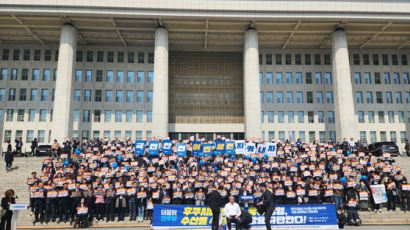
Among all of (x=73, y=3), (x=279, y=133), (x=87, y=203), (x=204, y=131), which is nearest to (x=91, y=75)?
(x=73, y=3)

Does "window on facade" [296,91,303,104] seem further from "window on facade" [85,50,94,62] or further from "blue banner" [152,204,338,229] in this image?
"blue banner" [152,204,338,229]

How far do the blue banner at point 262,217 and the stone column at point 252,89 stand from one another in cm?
2285

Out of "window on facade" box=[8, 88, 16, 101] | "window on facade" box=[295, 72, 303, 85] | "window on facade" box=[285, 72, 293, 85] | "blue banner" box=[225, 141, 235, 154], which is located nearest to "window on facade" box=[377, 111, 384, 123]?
"window on facade" box=[295, 72, 303, 85]

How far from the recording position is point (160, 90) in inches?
1510

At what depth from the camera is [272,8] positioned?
124ft

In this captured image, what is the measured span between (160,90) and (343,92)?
21970 mm

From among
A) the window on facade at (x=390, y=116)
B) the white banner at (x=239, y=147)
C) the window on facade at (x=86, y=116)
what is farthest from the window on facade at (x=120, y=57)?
the window on facade at (x=390, y=116)

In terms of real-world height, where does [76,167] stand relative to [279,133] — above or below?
below

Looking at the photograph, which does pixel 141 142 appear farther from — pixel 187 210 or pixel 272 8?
pixel 272 8

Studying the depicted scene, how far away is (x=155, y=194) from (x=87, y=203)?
3.38 meters

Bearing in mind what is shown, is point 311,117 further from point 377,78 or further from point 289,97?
point 377,78

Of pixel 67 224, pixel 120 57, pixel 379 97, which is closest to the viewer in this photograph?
pixel 67 224

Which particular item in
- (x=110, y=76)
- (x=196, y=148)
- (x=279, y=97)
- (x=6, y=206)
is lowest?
(x=6, y=206)

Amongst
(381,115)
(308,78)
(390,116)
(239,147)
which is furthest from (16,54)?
(390,116)
